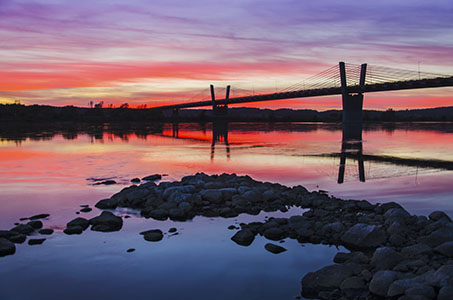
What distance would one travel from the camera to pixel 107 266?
6.21m

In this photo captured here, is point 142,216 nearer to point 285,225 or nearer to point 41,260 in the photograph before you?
point 41,260

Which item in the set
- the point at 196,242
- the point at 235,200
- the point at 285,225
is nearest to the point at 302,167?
the point at 235,200

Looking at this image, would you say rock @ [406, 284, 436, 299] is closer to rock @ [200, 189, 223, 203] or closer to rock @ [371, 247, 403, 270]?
rock @ [371, 247, 403, 270]

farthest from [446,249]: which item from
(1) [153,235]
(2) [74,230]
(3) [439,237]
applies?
(2) [74,230]

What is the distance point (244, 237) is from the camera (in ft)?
23.8

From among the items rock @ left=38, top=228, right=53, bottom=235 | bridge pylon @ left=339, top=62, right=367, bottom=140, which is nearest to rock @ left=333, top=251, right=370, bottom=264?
rock @ left=38, top=228, right=53, bottom=235

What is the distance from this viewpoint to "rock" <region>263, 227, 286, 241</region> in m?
7.41

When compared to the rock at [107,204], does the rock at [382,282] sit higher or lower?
lower

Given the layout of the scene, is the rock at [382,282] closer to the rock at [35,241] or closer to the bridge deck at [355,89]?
the rock at [35,241]

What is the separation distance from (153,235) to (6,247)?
8.40ft

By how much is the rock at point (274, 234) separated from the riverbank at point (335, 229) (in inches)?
0.8

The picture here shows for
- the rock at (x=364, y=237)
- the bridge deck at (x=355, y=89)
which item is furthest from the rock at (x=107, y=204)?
the bridge deck at (x=355, y=89)

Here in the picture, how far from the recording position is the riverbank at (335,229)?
5.19m

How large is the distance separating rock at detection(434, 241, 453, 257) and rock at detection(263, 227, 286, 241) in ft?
8.73
